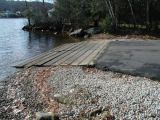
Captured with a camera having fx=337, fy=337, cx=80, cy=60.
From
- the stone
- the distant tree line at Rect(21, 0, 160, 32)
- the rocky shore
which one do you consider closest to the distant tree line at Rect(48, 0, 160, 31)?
the distant tree line at Rect(21, 0, 160, 32)

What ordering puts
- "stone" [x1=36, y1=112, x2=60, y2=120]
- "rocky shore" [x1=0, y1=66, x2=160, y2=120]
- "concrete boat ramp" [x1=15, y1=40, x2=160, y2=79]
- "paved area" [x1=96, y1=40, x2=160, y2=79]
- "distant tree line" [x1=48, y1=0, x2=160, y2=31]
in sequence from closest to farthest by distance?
"stone" [x1=36, y1=112, x2=60, y2=120] < "rocky shore" [x1=0, y1=66, x2=160, y2=120] < "paved area" [x1=96, y1=40, x2=160, y2=79] < "concrete boat ramp" [x1=15, y1=40, x2=160, y2=79] < "distant tree line" [x1=48, y1=0, x2=160, y2=31]

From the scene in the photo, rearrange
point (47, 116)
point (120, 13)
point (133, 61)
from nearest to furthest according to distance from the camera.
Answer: point (47, 116)
point (133, 61)
point (120, 13)

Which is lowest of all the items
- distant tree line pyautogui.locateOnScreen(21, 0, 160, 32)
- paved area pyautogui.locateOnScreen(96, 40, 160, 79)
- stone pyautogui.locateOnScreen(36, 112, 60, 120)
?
stone pyautogui.locateOnScreen(36, 112, 60, 120)

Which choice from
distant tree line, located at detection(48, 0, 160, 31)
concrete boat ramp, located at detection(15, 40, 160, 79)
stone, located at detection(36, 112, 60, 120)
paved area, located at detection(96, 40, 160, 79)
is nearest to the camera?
stone, located at detection(36, 112, 60, 120)

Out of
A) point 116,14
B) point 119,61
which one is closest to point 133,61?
point 119,61

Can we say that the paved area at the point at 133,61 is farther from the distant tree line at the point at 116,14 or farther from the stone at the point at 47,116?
the distant tree line at the point at 116,14

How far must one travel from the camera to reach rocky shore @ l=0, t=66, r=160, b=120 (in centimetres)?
855

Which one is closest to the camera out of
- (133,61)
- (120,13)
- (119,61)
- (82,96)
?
(82,96)

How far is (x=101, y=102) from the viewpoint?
923 centimetres

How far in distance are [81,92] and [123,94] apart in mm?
1295

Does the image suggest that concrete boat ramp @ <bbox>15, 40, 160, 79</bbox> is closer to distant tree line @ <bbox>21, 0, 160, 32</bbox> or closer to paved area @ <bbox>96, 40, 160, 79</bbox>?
paved area @ <bbox>96, 40, 160, 79</bbox>

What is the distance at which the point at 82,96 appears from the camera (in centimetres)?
978

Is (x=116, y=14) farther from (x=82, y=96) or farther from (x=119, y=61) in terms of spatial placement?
(x=82, y=96)

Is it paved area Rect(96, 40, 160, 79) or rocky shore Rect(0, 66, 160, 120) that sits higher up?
paved area Rect(96, 40, 160, 79)
